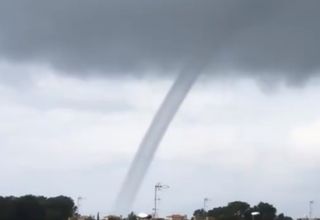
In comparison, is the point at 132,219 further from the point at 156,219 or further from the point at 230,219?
the point at 230,219

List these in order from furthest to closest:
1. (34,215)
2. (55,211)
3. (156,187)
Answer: (55,211) < (34,215) < (156,187)

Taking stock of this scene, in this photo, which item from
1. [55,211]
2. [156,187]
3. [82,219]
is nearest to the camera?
[156,187]

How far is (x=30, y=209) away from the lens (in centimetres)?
15650

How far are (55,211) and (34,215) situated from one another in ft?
64.9

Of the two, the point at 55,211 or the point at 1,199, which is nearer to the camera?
the point at 1,199

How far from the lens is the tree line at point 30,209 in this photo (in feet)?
502

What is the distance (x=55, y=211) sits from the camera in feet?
575

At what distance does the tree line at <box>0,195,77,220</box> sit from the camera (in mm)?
153125

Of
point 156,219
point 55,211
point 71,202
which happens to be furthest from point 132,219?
point 71,202

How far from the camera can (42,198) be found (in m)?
197

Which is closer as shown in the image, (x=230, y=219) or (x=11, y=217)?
(x=11, y=217)

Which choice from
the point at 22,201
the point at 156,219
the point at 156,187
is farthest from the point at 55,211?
the point at 156,187

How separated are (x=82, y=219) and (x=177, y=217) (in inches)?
963

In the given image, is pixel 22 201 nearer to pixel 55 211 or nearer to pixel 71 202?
pixel 55 211
